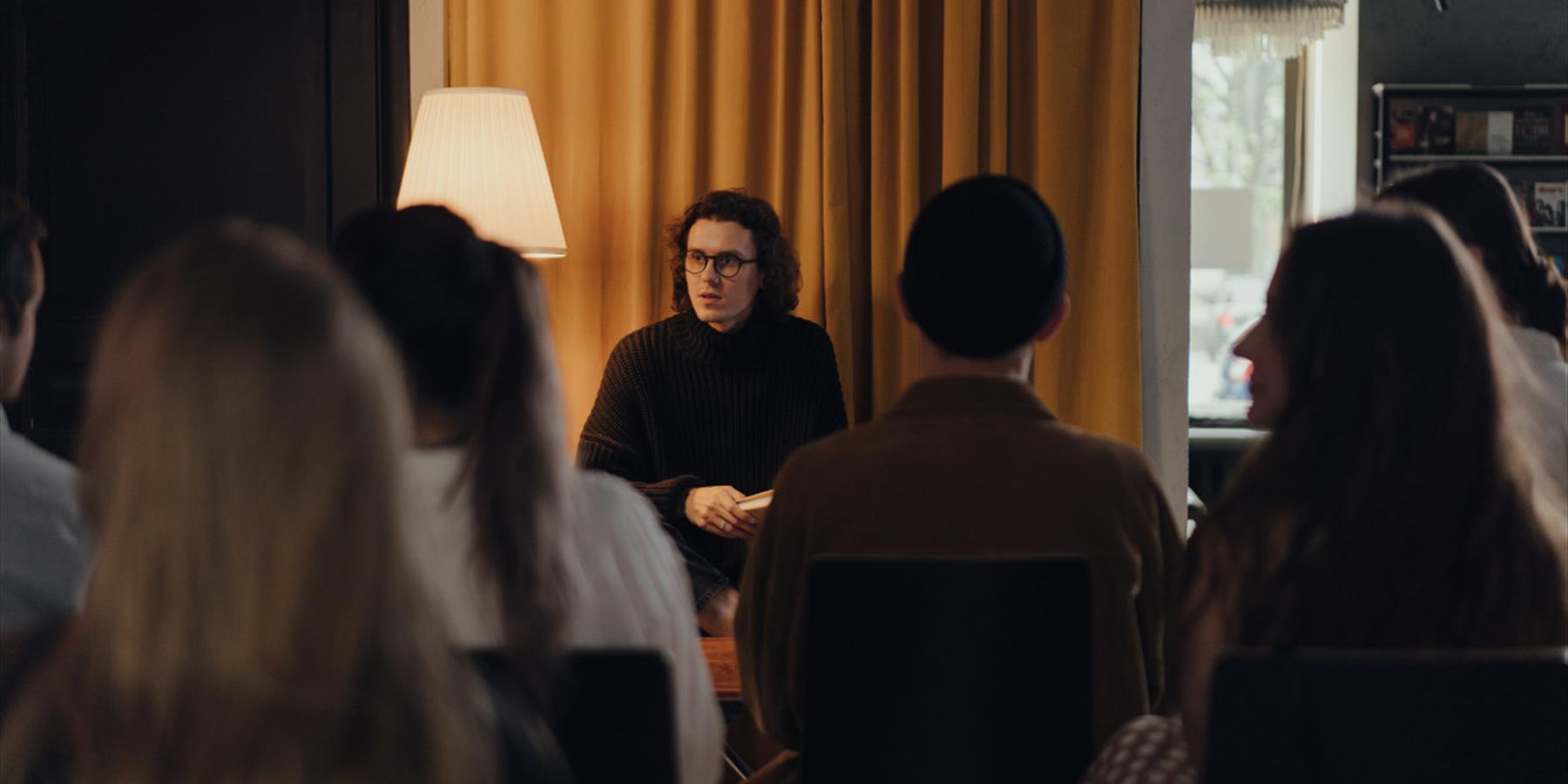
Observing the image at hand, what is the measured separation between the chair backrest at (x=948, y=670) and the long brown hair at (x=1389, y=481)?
6.7 inches

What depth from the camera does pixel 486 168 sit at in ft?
9.52

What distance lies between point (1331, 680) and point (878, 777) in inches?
18.3

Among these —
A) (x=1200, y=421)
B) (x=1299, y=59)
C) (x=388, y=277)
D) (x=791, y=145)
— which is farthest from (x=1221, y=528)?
(x=1299, y=59)

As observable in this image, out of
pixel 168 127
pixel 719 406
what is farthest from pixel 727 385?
pixel 168 127

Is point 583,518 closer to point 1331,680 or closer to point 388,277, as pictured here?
point 388,277

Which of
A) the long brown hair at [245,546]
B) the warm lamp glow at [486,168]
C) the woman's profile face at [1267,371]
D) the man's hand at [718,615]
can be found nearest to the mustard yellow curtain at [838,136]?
the warm lamp glow at [486,168]

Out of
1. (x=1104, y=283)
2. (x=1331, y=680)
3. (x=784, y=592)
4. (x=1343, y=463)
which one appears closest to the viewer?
Result: (x=1331, y=680)

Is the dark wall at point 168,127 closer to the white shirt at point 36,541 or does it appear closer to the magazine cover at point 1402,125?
the white shirt at point 36,541

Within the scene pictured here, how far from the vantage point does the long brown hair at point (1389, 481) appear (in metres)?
1.14

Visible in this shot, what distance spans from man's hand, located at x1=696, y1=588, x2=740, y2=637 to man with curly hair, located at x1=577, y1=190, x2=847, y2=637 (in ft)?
1.22

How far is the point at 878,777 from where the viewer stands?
1.33 m

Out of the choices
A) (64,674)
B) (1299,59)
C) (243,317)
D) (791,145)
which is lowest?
(64,674)

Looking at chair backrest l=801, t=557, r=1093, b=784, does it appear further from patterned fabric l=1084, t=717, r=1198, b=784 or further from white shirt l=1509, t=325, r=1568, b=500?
white shirt l=1509, t=325, r=1568, b=500

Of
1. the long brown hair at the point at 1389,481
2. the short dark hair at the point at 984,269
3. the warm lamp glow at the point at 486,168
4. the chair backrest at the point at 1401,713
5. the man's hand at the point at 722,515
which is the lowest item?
the man's hand at the point at 722,515
